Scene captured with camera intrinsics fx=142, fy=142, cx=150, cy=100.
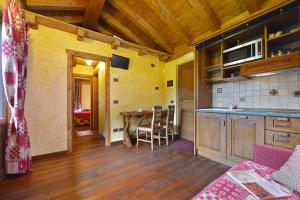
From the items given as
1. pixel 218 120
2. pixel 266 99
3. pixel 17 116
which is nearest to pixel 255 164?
pixel 218 120

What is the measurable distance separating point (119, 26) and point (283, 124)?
12.6 feet

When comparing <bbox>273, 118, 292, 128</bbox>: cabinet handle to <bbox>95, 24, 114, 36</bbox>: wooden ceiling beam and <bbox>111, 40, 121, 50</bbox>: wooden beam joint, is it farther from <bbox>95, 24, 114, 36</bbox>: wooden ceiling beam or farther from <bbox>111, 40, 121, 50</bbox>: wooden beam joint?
<bbox>95, 24, 114, 36</bbox>: wooden ceiling beam

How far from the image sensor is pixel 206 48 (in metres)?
2.91

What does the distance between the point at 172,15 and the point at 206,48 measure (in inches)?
42.5

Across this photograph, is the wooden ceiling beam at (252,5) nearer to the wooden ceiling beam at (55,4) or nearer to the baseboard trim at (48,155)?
the wooden ceiling beam at (55,4)

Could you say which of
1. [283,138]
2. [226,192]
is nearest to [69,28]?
[226,192]

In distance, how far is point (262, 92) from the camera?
7.89ft

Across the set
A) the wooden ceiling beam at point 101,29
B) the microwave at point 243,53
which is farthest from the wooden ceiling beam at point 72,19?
the microwave at point 243,53

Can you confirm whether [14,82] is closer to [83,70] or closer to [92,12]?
[92,12]

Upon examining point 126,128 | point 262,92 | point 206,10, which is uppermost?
point 206,10

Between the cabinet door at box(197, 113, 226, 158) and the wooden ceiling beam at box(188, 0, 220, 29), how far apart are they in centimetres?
191

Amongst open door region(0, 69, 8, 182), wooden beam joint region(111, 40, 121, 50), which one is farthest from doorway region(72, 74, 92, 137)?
wooden beam joint region(111, 40, 121, 50)

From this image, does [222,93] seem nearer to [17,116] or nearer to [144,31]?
[144,31]

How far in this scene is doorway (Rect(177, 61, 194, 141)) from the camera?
395 cm
